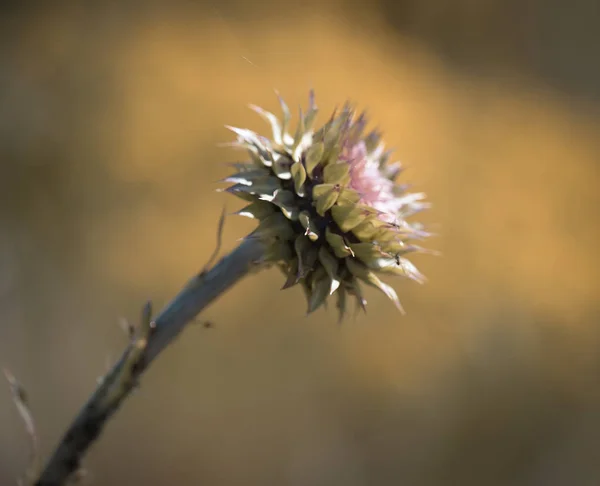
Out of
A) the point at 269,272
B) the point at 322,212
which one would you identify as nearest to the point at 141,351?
the point at 322,212

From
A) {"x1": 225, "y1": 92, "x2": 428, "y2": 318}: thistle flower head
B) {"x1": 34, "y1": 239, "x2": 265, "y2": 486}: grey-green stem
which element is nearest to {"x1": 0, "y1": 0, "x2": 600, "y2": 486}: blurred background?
{"x1": 34, "y1": 239, "x2": 265, "y2": 486}: grey-green stem

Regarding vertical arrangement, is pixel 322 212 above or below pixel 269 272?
above

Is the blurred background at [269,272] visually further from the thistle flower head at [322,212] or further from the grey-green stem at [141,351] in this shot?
the thistle flower head at [322,212]

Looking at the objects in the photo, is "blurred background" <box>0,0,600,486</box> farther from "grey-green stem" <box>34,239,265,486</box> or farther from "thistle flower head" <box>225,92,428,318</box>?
"thistle flower head" <box>225,92,428,318</box>

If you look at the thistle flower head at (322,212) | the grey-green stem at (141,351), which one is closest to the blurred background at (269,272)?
the grey-green stem at (141,351)

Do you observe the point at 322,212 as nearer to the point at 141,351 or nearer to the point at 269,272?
the point at 141,351

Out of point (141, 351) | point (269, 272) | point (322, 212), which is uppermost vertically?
point (322, 212)

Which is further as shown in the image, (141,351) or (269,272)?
(269,272)
